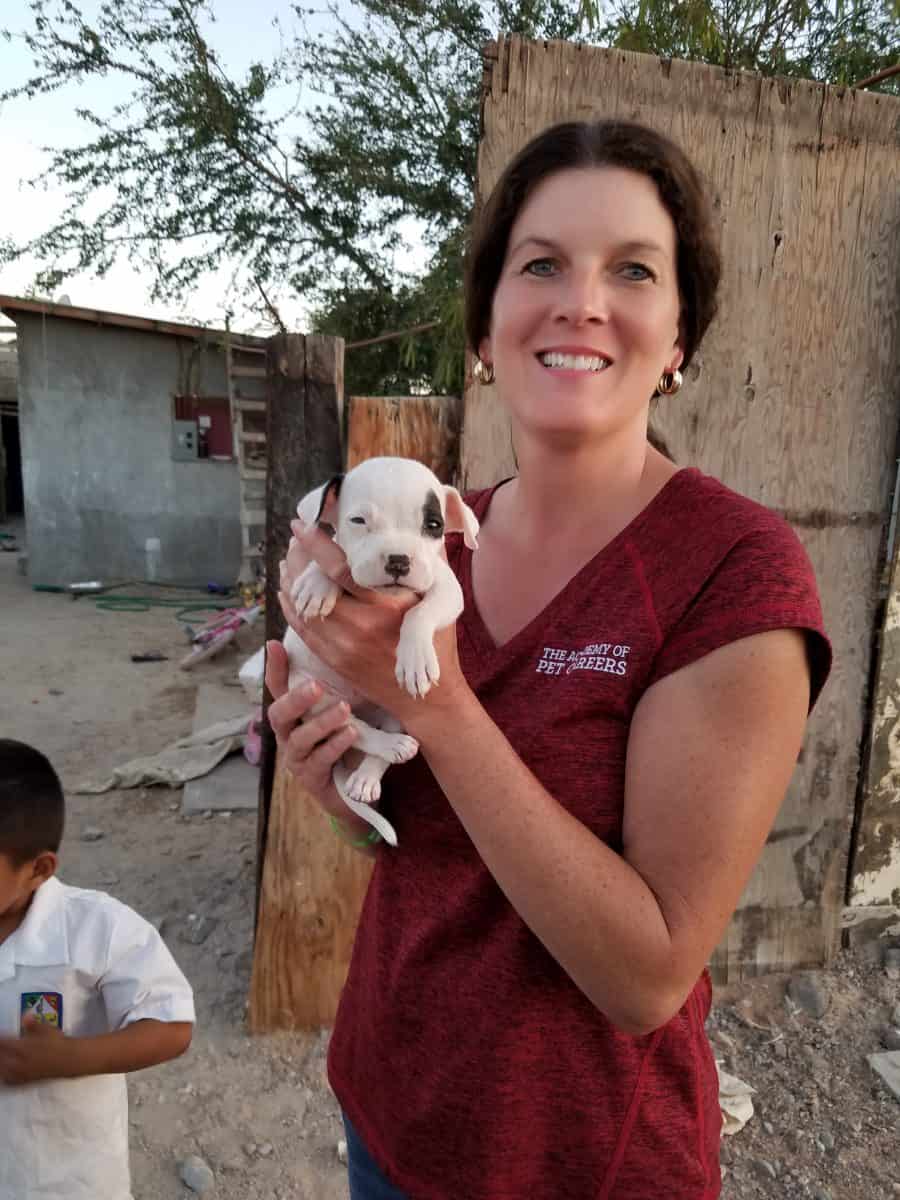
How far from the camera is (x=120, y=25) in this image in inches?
434

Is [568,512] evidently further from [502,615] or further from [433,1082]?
[433,1082]

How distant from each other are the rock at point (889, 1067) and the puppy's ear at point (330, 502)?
8.97 feet

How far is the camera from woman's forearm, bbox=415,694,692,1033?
0.97m

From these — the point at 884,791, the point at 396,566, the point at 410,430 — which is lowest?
the point at 884,791

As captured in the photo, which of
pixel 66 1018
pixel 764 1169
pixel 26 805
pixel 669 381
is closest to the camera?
pixel 669 381

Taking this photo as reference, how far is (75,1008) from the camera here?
1.71 metres

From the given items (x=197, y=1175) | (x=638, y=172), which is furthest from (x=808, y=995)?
(x=638, y=172)

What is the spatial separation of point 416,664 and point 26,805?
1153 millimetres

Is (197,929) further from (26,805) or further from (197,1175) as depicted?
(26,805)

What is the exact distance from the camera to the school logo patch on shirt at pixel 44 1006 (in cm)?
168

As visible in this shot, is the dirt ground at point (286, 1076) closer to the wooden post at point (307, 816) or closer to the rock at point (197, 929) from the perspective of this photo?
the rock at point (197, 929)

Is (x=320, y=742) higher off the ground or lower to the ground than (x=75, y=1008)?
higher

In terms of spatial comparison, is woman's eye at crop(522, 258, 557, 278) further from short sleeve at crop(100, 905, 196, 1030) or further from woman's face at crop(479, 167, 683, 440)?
short sleeve at crop(100, 905, 196, 1030)

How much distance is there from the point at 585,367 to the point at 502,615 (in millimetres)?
399
